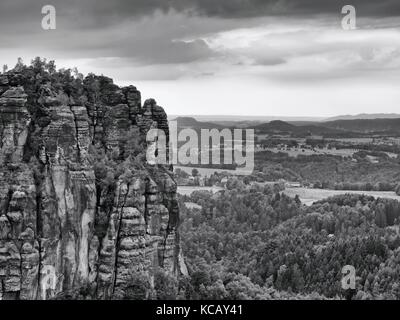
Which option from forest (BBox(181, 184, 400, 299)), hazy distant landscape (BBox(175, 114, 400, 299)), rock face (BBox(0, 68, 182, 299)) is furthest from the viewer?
hazy distant landscape (BBox(175, 114, 400, 299))

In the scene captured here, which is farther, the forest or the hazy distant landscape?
the hazy distant landscape

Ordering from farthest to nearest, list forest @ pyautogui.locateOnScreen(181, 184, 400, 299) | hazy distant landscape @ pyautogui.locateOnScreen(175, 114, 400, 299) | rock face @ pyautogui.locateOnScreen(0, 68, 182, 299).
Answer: hazy distant landscape @ pyautogui.locateOnScreen(175, 114, 400, 299) < forest @ pyautogui.locateOnScreen(181, 184, 400, 299) < rock face @ pyautogui.locateOnScreen(0, 68, 182, 299)

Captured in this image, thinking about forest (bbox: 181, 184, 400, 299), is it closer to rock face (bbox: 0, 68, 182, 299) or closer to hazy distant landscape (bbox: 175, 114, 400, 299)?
hazy distant landscape (bbox: 175, 114, 400, 299)

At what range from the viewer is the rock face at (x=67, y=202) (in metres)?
72.1

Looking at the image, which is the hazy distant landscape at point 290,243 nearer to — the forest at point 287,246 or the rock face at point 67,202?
the forest at point 287,246

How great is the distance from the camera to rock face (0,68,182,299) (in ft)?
237

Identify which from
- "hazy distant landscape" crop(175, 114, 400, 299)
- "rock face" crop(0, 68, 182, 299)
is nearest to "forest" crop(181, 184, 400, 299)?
"hazy distant landscape" crop(175, 114, 400, 299)

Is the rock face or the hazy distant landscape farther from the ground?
the rock face

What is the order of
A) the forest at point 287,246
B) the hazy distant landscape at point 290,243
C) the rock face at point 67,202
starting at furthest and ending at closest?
1. the hazy distant landscape at point 290,243
2. the forest at point 287,246
3. the rock face at point 67,202

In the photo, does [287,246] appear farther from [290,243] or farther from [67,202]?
[67,202]

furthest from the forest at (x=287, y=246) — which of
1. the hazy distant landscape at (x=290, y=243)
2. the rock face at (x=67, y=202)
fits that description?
the rock face at (x=67, y=202)

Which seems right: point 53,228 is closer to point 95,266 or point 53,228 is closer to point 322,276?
point 95,266

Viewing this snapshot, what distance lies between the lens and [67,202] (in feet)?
247

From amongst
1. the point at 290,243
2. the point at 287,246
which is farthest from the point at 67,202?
the point at 290,243
